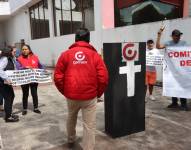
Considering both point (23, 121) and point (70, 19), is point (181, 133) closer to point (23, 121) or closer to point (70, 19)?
point (23, 121)

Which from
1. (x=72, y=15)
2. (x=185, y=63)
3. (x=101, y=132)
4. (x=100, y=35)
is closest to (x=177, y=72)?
(x=185, y=63)

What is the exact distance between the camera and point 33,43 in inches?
864

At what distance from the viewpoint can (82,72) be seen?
3570 millimetres

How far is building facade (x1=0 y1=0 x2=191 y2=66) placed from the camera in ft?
30.3

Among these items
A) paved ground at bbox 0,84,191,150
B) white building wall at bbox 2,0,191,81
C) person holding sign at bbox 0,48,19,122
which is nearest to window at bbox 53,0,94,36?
white building wall at bbox 2,0,191,81

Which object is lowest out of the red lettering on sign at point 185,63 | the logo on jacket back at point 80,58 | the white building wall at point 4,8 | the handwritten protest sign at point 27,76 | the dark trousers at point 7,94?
the dark trousers at point 7,94

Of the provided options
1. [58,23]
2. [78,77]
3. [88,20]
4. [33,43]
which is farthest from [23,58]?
[33,43]

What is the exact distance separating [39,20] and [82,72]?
18012 mm

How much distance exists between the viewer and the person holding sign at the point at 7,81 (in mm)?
5414

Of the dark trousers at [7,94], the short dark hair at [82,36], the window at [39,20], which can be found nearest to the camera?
the short dark hair at [82,36]

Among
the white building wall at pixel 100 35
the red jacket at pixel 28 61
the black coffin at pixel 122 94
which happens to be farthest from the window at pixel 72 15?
the black coffin at pixel 122 94

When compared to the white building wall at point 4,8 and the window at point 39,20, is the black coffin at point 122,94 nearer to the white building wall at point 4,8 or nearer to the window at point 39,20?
the window at point 39,20

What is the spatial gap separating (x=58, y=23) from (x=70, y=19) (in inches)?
70.7

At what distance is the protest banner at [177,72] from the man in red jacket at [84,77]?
2.82 metres
